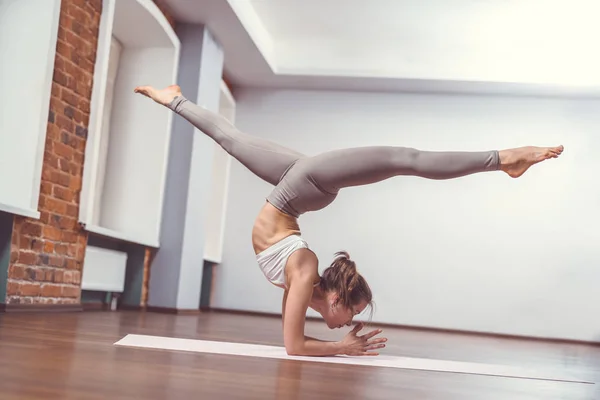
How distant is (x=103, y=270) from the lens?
5785mm

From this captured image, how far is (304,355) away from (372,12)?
478cm

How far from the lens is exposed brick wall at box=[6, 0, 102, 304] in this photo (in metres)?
4.41

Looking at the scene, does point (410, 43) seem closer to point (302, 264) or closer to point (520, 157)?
point (520, 157)

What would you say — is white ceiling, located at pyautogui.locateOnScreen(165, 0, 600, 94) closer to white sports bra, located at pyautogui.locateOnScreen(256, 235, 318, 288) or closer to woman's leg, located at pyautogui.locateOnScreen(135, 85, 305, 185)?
woman's leg, located at pyautogui.locateOnScreen(135, 85, 305, 185)

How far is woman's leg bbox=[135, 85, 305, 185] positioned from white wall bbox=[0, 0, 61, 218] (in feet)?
4.38

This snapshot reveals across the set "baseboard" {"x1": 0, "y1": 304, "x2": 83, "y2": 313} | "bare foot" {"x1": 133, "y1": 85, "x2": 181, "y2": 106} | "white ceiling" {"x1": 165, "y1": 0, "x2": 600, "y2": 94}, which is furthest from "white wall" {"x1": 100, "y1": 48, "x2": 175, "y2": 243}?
"bare foot" {"x1": 133, "y1": 85, "x2": 181, "y2": 106}

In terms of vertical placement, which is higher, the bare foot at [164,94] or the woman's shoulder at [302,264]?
the bare foot at [164,94]

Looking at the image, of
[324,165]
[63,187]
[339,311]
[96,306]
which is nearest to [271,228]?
[324,165]

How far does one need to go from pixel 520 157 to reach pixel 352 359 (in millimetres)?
1086

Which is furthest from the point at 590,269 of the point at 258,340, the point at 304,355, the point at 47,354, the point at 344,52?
the point at 47,354

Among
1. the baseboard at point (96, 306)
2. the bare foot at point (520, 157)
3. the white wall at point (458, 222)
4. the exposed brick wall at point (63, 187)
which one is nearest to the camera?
the bare foot at point (520, 157)

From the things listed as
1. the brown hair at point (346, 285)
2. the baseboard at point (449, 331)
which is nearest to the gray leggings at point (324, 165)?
the brown hair at point (346, 285)

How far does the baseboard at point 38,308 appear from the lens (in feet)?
13.7

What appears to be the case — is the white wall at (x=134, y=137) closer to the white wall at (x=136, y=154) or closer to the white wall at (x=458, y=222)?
the white wall at (x=136, y=154)
